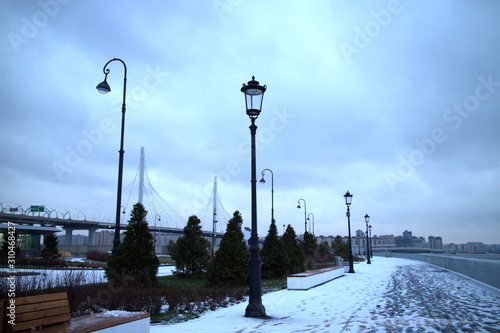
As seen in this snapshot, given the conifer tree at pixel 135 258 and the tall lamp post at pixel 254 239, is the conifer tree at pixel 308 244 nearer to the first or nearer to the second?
the conifer tree at pixel 135 258

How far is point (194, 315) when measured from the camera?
9.81m

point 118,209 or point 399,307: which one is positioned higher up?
point 118,209

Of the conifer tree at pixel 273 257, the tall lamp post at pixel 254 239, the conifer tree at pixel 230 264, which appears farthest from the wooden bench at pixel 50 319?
the conifer tree at pixel 273 257

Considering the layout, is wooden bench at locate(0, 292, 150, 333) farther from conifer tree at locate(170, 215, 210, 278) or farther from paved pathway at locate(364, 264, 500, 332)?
conifer tree at locate(170, 215, 210, 278)

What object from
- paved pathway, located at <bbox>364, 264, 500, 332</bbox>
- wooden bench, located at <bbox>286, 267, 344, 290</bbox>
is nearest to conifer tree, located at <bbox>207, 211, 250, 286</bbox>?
wooden bench, located at <bbox>286, 267, 344, 290</bbox>

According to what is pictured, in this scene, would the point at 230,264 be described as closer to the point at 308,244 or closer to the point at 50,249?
the point at 50,249

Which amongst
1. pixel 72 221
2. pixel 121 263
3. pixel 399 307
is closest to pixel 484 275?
pixel 399 307

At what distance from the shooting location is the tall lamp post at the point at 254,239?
950 centimetres

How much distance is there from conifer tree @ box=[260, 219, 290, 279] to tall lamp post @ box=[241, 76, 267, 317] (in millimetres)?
12467

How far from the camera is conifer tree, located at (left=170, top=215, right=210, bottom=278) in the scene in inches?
896

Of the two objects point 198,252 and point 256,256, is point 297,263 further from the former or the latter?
point 256,256

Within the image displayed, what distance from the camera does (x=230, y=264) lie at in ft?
56.0

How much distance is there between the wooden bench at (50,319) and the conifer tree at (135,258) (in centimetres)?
704

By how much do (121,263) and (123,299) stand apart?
3.60 metres
